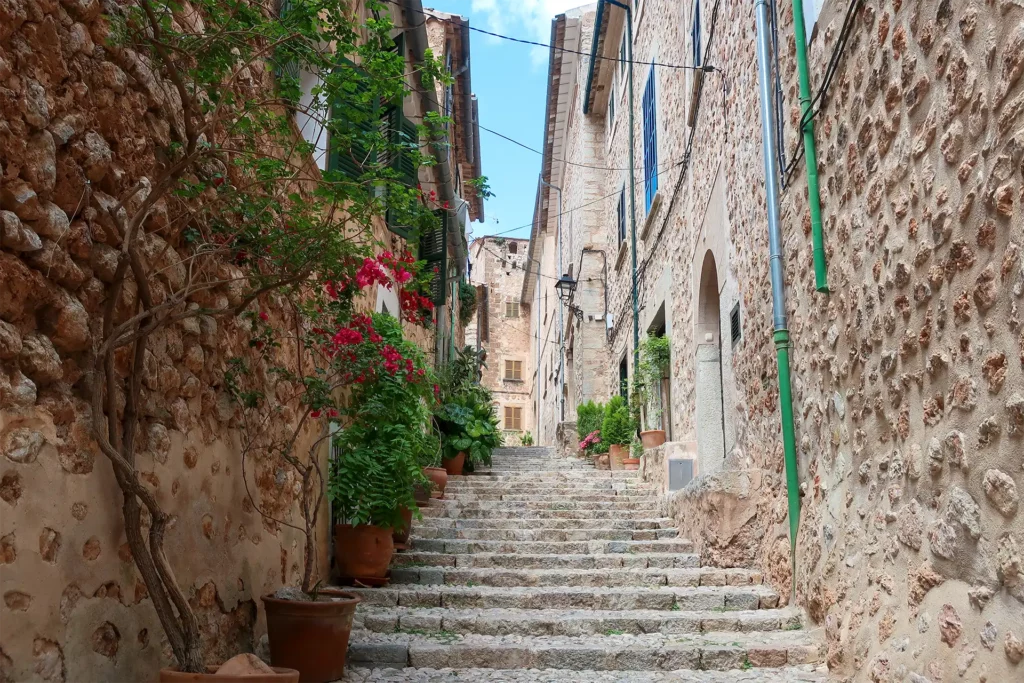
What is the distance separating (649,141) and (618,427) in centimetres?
402

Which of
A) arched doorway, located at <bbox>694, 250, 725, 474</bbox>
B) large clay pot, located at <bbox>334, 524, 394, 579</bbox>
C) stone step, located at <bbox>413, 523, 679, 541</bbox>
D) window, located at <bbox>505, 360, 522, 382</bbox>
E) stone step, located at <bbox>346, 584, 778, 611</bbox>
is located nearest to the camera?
stone step, located at <bbox>346, 584, 778, 611</bbox>

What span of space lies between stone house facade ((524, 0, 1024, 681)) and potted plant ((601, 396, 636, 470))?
10.8 feet

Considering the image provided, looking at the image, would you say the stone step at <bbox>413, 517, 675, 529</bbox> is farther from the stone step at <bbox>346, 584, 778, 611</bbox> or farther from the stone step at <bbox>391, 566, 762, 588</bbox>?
the stone step at <bbox>346, 584, 778, 611</bbox>

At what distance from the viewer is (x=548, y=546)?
652 cm

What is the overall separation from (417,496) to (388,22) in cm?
501

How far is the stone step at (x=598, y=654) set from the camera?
4.30 m

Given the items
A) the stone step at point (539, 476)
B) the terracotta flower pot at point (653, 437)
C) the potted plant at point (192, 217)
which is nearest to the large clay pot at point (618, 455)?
the stone step at point (539, 476)

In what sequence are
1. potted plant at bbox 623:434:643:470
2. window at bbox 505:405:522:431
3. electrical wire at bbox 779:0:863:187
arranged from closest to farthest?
electrical wire at bbox 779:0:863:187
potted plant at bbox 623:434:643:470
window at bbox 505:405:522:431

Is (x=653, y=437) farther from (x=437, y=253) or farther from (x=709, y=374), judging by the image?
(x=437, y=253)

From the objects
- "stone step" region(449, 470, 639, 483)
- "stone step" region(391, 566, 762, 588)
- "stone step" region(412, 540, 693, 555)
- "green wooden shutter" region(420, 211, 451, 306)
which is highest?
"green wooden shutter" region(420, 211, 451, 306)

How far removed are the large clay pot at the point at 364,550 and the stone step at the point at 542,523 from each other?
4.71 ft

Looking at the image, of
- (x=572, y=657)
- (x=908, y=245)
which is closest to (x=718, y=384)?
(x=572, y=657)

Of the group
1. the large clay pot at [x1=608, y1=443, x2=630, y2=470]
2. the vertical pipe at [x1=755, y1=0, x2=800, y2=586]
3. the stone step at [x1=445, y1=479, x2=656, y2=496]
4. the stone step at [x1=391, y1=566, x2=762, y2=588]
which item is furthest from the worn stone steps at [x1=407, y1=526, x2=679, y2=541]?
the large clay pot at [x1=608, y1=443, x2=630, y2=470]

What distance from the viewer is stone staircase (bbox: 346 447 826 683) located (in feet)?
14.2
